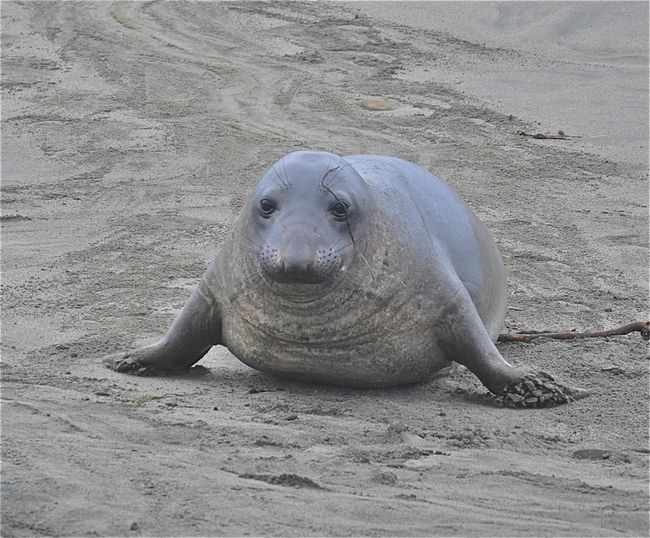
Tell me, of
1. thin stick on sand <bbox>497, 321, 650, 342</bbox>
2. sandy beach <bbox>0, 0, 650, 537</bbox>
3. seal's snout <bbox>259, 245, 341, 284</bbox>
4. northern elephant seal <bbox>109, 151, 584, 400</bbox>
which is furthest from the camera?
thin stick on sand <bbox>497, 321, 650, 342</bbox>

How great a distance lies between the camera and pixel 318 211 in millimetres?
4996

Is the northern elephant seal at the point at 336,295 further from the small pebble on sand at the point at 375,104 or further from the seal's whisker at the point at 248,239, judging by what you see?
the small pebble on sand at the point at 375,104

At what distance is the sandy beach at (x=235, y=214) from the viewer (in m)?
3.89

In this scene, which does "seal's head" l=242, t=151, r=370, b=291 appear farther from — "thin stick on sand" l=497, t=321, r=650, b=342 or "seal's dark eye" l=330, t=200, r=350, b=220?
"thin stick on sand" l=497, t=321, r=650, b=342

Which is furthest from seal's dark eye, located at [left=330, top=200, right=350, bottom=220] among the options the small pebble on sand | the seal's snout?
the small pebble on sand

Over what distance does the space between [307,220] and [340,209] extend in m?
0.18

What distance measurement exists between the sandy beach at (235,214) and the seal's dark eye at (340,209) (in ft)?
2.10

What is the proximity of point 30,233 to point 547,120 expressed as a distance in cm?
432

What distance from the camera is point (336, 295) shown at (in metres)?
5.12

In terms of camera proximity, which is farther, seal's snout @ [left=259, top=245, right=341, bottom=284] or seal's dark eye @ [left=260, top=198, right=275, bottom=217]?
seal's dark eye @ [left=260, top=198, right=275, bottom=217]

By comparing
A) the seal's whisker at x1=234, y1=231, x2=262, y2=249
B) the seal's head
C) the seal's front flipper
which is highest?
the seal's head

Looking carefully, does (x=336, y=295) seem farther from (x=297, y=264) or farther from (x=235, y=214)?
(x=235, y=214)

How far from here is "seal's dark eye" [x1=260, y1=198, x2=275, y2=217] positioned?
16.6ft

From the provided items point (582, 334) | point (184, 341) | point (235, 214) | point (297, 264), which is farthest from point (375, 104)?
point (297, 264)
